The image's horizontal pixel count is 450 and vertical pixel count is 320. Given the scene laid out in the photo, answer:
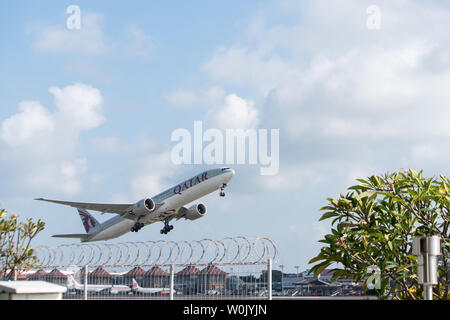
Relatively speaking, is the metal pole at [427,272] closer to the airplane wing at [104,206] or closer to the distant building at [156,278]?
the distant building at [156,278]

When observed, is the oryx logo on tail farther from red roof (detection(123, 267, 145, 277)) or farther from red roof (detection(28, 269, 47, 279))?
red roof (detection(123, 267, 145, 277))

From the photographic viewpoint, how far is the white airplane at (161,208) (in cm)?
5106

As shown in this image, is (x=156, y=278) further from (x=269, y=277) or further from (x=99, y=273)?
(x=269, y=277)

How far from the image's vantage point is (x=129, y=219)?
5925 centimetres

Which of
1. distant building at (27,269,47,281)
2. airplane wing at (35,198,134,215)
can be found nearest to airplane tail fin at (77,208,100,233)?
airplane wing at (35,198,134,215)

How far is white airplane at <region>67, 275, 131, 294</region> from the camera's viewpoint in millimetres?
22923

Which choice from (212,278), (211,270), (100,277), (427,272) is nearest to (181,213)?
(100,277)

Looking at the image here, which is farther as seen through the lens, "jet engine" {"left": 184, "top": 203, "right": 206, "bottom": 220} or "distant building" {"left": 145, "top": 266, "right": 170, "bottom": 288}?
"jet engine" {"left": 184, "top": 203, "right": 206, "bottom": 220}

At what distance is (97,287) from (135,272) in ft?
6.33

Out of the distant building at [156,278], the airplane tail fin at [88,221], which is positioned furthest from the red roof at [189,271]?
the airplane tail fin at [88,221]

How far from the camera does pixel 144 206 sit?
174ft

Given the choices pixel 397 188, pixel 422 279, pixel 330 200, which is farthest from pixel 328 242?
pixel 422 279

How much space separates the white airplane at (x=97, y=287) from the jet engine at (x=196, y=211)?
34.0 metres

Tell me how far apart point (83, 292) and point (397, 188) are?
15543 mm
